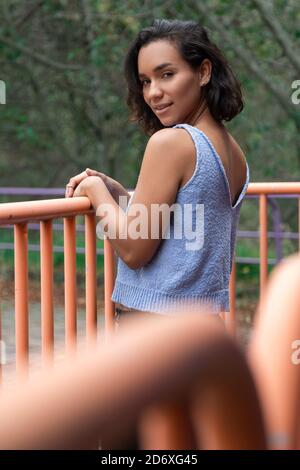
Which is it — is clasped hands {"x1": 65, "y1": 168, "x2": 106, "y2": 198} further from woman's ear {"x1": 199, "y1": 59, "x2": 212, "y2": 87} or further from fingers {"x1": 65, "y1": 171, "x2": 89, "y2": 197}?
woman's ear {"x1": 199, "y1": 59, "x2": 212, "y2": 87}

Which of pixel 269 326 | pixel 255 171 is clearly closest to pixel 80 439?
pixel 269 326

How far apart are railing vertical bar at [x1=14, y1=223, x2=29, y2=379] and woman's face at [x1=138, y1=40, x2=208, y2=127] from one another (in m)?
0.46

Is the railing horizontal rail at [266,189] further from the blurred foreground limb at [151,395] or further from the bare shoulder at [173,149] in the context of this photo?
the blurred foreground limb at [151,395]

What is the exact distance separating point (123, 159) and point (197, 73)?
913 cm

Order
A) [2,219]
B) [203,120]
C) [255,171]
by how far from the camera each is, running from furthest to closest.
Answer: [255,171] < [203,120] < [2,219]

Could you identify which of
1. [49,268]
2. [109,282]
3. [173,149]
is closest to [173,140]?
[173,149]

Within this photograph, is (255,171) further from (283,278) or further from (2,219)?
(283,278)

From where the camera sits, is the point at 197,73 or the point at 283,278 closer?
the point at 283,278

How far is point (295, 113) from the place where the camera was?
353 inches

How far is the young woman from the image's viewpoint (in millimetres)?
2387

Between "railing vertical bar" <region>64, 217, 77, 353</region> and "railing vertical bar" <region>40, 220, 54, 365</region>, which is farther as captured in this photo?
"railing vertical bar" <region>64, 217, 77, 353</region>

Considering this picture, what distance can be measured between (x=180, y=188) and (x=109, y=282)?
29.6 inches

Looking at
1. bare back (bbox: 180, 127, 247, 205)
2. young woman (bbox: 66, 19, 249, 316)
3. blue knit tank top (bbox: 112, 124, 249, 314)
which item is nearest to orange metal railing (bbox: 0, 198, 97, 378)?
young woman (bbox: 66, 19, 249, 316)

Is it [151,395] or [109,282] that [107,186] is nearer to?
[109,282]
